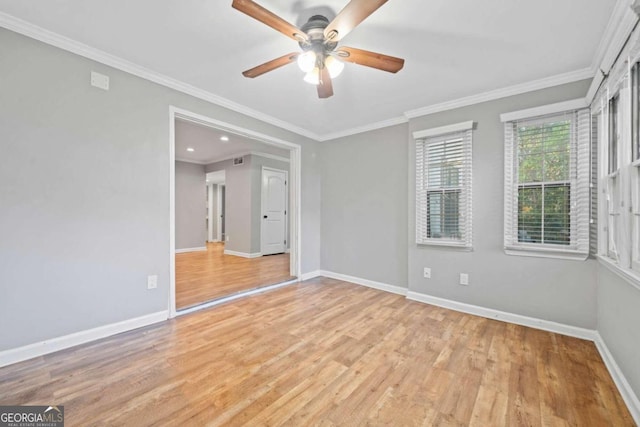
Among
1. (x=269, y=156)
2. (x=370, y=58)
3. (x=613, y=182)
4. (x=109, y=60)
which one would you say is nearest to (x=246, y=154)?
(x=269, y=156)

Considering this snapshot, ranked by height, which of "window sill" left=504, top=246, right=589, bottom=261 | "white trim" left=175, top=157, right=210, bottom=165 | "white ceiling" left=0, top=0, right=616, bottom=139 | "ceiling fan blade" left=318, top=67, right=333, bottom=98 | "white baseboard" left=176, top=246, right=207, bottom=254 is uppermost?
"white trim" left=175, top=157, right=210, bottom=165

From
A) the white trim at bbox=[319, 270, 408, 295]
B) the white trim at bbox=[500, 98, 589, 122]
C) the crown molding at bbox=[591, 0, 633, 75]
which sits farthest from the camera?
the white trim at bbox=[319, 270, 408, 295]

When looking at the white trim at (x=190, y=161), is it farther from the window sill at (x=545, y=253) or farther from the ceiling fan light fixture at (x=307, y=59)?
the window sill at (x=545, y=253)

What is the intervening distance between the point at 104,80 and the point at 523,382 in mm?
4070

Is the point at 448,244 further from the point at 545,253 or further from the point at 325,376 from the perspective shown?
the point at 325,376

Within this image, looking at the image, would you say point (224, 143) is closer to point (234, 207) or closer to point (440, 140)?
point (234, 207)

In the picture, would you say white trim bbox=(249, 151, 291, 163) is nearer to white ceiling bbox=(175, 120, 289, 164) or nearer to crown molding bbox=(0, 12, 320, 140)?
white ceiling bbox=(175, 120, 289, 164)

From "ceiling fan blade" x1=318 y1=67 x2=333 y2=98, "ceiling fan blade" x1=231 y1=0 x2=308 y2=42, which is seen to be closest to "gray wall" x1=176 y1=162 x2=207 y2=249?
"ceiling fan blade" x1=318 y1=67 x2=333 y2=98

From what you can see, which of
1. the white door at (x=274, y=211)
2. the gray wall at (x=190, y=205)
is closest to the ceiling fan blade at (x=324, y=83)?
the white door at (x=274, y=211)

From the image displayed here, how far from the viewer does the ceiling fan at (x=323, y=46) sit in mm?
1497

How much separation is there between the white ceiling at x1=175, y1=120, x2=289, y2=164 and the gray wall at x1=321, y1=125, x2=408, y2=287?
145cm

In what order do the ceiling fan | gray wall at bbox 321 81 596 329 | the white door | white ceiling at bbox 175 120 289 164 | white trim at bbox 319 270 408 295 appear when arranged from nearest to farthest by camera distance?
the ceiling fan → gray wall at bbox 321 81 596 329 → white trim at bbox 319 270 408 295 → white ceiling at bbox 175 120 289 164 → the white door

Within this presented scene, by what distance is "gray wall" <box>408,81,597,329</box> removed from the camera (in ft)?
8.09

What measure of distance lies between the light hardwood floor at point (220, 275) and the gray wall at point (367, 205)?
1.09 m
